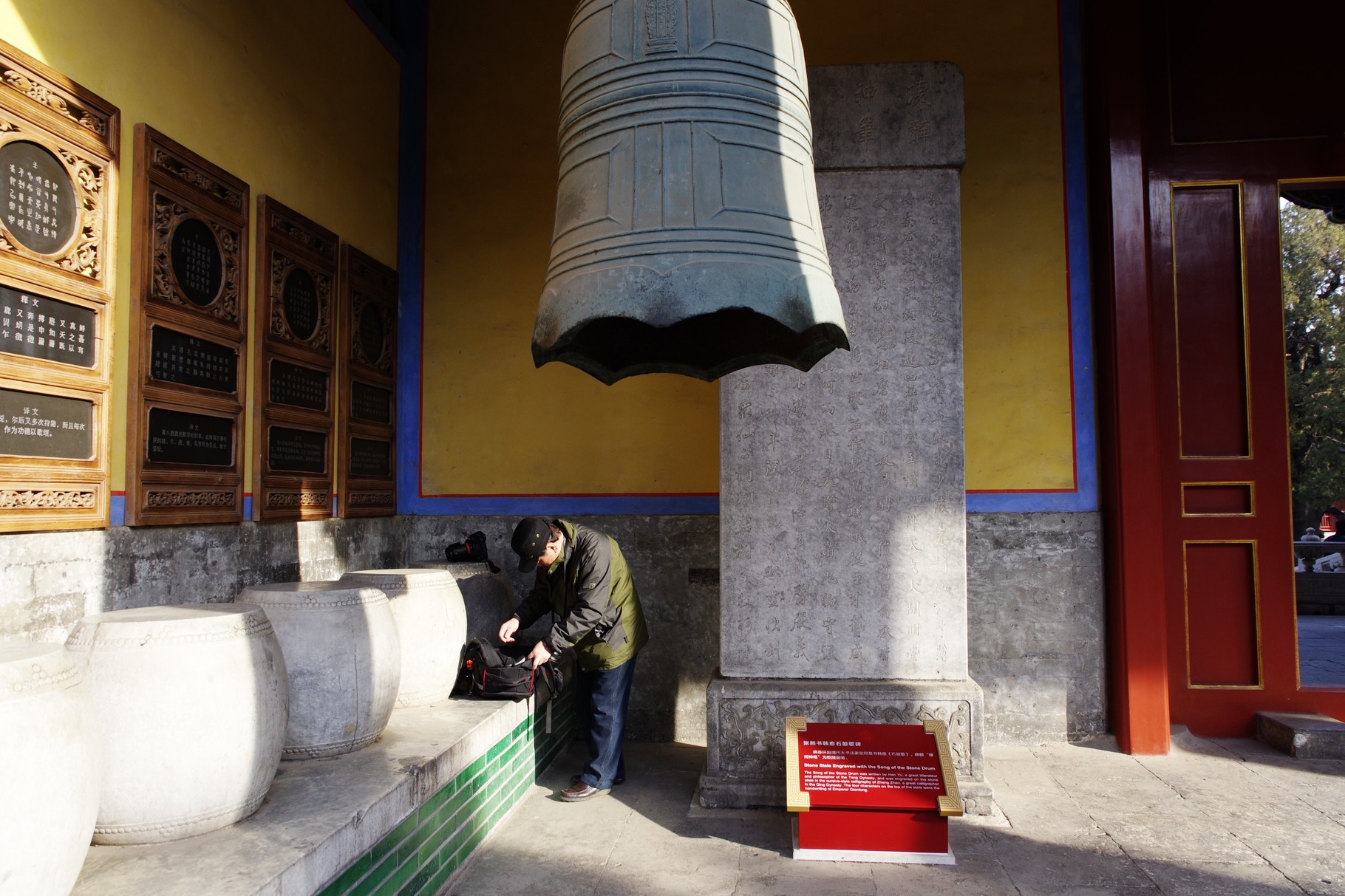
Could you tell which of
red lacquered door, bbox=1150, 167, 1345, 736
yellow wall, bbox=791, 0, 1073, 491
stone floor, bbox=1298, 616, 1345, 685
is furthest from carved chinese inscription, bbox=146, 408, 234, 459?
stone floor, bbox=1298, 616, 1345, 685

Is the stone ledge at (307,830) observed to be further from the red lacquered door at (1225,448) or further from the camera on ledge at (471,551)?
the red lacquered door at (1225,448)

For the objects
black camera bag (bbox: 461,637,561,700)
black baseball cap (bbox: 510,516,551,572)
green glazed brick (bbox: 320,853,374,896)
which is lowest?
green glazed brick (bbox: 320,853,374,896)

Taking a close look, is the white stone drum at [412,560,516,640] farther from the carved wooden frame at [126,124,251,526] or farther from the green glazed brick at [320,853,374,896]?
the green glazed brick at [320,853,374,896]

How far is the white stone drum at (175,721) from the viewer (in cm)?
224

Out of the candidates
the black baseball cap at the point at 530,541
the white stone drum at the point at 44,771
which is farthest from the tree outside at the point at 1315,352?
the white stone drum at the point at 44,771

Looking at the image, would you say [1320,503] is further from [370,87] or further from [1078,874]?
[370,87]

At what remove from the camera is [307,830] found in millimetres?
2381

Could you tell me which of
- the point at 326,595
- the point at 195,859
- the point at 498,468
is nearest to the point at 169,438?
the point at 326,595

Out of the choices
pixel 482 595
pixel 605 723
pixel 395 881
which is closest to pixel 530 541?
pixel 482 595

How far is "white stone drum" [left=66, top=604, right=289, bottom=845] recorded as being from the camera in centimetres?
224

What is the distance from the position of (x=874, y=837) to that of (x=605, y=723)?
141cm

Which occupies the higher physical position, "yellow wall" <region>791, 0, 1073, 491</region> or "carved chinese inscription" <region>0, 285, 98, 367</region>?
"yellow wall" <region>791, 0, 1073, 491</region>

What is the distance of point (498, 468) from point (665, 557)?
1.23 meters

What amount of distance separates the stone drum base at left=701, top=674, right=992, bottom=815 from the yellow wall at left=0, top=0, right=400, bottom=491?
254 centimetres
